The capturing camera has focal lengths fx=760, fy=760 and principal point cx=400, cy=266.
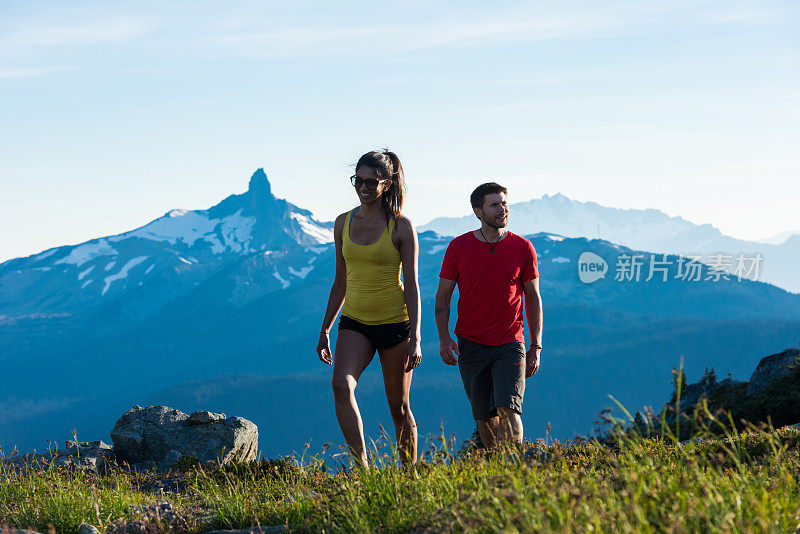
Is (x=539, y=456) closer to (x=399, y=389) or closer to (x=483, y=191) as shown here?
(x=399, y=389)

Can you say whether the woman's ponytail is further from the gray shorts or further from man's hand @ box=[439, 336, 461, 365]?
the gray shorts

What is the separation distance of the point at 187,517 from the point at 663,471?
290 centimetres

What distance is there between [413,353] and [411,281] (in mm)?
569

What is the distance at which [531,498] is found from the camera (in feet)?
11.8

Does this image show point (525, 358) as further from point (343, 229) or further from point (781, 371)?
point (781, 371)

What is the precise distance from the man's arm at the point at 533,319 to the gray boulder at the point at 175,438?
21.3 ft

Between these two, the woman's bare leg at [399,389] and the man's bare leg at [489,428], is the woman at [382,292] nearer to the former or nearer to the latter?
the woman's bare leg at [399,389]

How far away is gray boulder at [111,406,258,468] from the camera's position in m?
11.9

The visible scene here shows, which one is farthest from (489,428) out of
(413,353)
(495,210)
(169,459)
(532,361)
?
(169,459)

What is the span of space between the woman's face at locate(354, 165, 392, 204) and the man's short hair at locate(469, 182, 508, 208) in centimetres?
95

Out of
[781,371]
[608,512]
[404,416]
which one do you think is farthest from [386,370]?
[781,371]

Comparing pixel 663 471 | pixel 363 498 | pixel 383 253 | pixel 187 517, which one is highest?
pixel 383 253

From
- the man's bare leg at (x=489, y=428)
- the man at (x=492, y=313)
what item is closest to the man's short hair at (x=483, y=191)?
the man at (x=492, y=313)

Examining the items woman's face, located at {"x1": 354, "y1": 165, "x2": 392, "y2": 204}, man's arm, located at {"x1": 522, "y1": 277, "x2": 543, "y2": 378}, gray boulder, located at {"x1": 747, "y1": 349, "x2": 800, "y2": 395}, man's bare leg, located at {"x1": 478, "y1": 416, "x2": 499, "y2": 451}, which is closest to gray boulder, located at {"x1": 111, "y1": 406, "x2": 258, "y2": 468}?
man's bare leg, located at {"x1": 478, "y1": 416, "x2": 499, "y2": 451}
